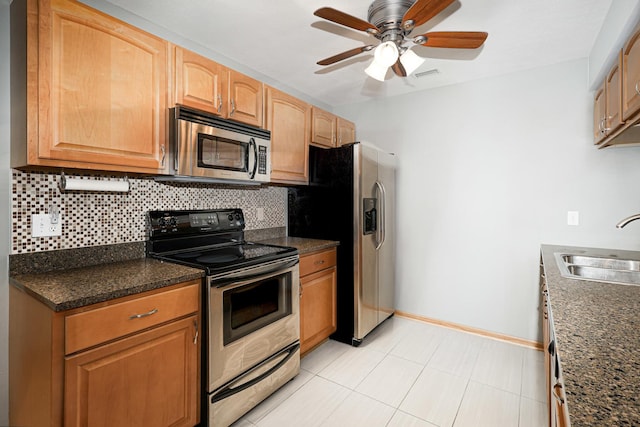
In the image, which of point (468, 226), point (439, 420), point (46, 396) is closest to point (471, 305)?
point (468, 226)

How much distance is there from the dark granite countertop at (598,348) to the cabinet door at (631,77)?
850 millimetres

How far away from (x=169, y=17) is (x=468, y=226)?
2.89 metres

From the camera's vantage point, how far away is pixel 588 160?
252 centimetres

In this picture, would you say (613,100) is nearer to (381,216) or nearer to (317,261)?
(381,216)

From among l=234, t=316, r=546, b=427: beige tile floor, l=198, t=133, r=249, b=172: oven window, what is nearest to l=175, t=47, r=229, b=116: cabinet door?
l=198, t=133, r=249, b=172: oven window

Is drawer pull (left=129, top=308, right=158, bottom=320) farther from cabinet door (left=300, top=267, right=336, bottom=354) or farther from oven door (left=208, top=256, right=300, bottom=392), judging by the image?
cabinet door (left=300, top=267, right=336, bottom=354)

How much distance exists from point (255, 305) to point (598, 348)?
159 centimetres

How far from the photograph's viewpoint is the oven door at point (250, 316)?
171 centimetres

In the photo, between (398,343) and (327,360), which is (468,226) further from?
(327,360)

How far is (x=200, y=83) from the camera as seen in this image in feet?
6.53

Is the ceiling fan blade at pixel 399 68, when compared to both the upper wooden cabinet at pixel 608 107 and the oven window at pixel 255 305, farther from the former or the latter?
the oven window at pixel 255 305

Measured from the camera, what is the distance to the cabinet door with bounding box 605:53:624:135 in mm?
1755

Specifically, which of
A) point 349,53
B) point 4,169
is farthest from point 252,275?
point 349,53

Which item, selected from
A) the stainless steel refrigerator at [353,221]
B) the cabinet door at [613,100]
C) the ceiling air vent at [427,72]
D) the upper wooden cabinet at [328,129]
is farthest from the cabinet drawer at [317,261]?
the cabinet door at [613,100]
